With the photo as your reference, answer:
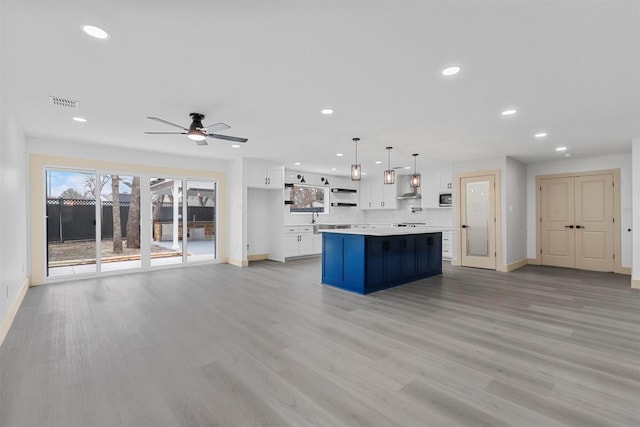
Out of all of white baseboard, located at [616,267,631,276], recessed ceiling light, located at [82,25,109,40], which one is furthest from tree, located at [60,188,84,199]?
white baseboard, located at [616,267,631,276]

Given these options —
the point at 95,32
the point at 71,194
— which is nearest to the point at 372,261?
the point at 95,32

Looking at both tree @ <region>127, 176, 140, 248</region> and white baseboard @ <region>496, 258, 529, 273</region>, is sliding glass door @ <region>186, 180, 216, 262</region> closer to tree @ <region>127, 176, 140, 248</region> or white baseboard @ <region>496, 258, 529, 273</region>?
tree @ <region>127, 176, 140, 248</region>

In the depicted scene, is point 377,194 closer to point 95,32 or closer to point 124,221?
point 124,221

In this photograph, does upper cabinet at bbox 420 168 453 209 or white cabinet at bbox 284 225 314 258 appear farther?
upper cabinet at bbox 420 168 453 209

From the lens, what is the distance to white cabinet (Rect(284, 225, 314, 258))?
26.3 ft

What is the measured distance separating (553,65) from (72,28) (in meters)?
3.73

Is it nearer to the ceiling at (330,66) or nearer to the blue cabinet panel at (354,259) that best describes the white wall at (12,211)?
the ceiling at (330,66)

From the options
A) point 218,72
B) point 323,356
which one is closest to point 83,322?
point 323,356

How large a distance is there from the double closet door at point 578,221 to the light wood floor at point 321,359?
111 inches

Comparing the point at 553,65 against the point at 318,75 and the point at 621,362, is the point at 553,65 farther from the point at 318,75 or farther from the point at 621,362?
the point at 621,362

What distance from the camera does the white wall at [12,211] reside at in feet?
10.3

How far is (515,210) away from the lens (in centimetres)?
696

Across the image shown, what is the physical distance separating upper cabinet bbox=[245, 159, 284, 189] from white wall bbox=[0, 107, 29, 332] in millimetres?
3776

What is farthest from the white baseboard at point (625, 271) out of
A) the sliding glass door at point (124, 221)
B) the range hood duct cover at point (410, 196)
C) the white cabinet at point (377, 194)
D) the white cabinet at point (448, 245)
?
the sliding glass door at point (124, 221)
